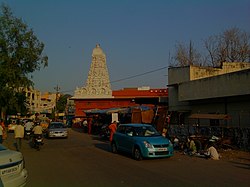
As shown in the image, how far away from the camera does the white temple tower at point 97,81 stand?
175 feet

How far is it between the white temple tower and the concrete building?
25.2 meters

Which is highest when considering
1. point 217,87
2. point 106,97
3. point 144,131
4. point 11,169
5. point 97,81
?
point 97,81

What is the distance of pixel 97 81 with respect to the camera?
57.3 meters

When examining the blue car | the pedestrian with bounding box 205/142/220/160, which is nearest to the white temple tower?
the blue car

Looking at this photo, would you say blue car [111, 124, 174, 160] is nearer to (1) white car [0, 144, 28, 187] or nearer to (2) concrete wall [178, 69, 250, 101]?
(1) white car [0, 144, 28, 187]

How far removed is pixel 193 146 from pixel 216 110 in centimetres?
757

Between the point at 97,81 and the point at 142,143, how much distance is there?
43892mm

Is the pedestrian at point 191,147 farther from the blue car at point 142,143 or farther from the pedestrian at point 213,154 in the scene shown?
the blue car at point 142,143

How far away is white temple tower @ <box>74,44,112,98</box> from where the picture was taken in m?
53.2

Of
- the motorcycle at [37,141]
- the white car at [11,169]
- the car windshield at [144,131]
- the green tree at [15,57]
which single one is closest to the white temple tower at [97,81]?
the green tree at [15,57]

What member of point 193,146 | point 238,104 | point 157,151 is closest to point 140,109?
point 238,104

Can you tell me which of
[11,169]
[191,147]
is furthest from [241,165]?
[11,169]

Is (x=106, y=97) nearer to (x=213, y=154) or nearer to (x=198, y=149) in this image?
(x=198, y=149)

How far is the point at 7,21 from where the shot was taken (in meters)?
33.2
